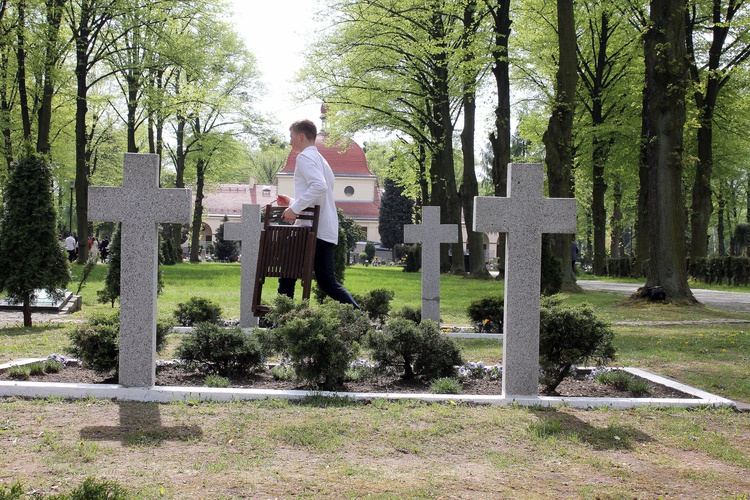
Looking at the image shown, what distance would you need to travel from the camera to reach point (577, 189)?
38.3 meters

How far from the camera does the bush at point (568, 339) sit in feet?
19.2

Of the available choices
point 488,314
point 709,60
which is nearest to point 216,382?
point 488,314

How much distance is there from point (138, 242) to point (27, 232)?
5.79 meters

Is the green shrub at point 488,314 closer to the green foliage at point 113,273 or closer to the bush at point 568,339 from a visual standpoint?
the bush at point 568,339

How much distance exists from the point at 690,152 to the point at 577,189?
28.4 ft

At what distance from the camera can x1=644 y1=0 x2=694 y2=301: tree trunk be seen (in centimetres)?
1488

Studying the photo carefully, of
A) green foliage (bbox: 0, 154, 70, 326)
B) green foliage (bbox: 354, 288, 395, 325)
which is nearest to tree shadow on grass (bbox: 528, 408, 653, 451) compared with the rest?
green foliage (bbox: 354, 288, 395, 325)

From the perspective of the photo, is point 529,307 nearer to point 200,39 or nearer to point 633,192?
point 200,39

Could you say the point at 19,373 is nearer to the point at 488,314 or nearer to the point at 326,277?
the point at 326,277

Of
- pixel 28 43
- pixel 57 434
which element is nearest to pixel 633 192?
pixel 28 43

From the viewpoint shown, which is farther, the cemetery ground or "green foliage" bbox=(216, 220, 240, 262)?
"green foliage" bbox=(216, 220, 240, 262)

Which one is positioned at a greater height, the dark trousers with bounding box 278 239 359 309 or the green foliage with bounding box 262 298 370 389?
the dark trousers with bounding box 278 239 359 309

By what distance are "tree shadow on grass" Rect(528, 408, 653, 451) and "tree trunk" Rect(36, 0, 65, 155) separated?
21924 mm

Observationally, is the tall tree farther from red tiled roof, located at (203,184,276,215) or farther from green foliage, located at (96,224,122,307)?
red tiled roof, located at (203,184,276,215)
